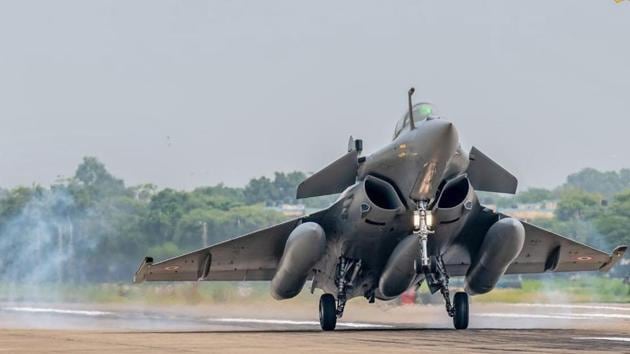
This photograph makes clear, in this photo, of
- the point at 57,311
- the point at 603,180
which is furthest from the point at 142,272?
the point at 603,180

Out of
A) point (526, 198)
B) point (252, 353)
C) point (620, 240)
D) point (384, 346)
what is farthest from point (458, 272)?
point (526, 198)

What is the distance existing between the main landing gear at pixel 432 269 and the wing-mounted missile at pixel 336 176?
6.58 feet

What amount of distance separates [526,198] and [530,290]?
11722 mm

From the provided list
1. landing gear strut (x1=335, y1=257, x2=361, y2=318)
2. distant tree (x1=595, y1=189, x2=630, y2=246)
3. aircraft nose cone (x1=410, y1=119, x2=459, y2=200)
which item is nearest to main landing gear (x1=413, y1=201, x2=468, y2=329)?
aircraft nose cone (x1=410, y1=119, x2=459, y2=200)

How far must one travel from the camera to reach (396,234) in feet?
72.4

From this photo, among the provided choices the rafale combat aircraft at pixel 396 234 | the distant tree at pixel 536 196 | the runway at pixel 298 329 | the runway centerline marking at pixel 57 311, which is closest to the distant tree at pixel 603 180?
the distant tree at pixel 536 196

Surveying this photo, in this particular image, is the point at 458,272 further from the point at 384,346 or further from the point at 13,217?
the point at 13,217

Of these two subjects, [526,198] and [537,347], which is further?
[526,198]

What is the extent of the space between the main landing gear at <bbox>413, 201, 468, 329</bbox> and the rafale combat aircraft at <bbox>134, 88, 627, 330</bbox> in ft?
0.06

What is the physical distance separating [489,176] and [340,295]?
13.0 feet

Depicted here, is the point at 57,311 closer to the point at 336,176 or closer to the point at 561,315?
the point at 561,315

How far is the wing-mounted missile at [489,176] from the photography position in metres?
24.1

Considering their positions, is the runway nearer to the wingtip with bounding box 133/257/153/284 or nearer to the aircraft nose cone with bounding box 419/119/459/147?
the wingtip with bounding box 133/257/153/284

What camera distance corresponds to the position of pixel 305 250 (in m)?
22.2
